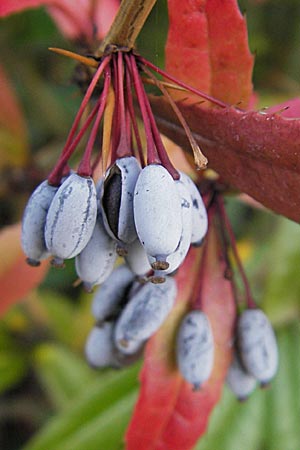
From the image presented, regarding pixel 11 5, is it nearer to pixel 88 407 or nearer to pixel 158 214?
pixel 158 214

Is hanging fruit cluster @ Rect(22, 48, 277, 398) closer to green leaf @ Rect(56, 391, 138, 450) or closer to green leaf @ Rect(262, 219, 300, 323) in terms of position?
green leaf @ Rect(56, 391, 138, 450)

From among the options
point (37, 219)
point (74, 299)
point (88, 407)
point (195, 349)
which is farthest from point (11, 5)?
point (74, 299)

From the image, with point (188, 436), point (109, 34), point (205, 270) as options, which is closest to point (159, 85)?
point (109, 34)

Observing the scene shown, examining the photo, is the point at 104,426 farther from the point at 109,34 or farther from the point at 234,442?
the point at 109,34

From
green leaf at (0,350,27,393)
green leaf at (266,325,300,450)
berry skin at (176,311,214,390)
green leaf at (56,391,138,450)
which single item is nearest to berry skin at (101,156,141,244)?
berry skin at (176,311,214,390)

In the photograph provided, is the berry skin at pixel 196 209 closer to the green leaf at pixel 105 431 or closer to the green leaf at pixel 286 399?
the green leaf at pixel 105 431

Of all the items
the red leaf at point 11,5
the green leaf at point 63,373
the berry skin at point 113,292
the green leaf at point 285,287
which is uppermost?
the red leaf at point 11,5

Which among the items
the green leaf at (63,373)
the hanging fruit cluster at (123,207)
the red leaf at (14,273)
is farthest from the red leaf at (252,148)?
the green leaf at (63,373)
